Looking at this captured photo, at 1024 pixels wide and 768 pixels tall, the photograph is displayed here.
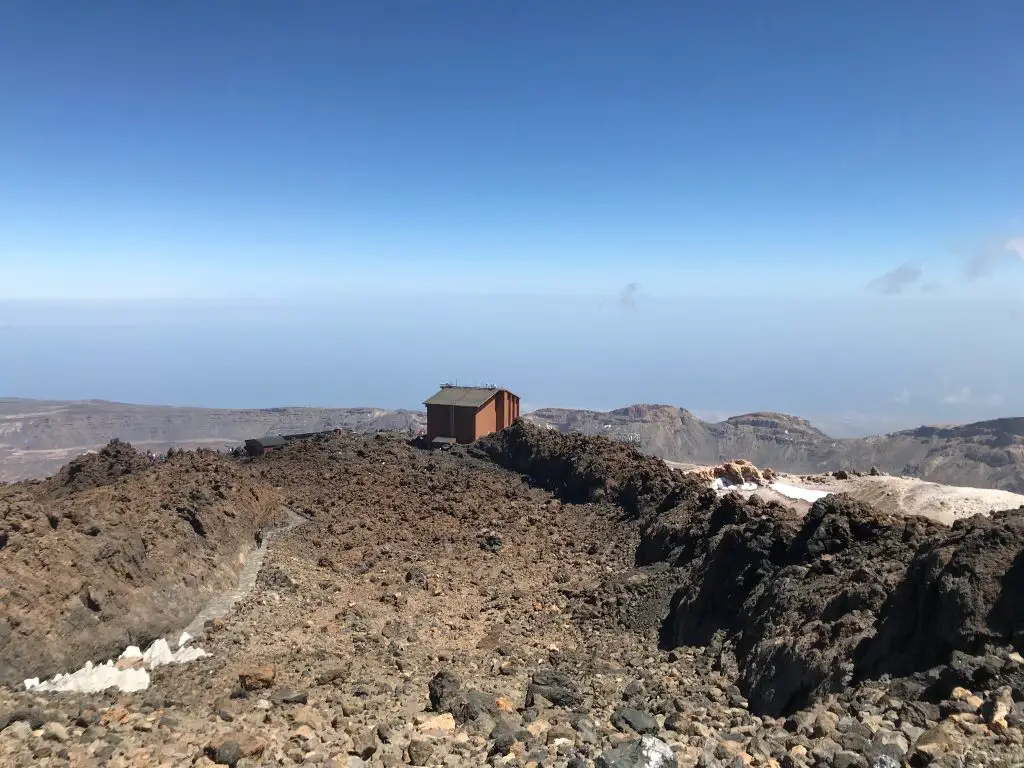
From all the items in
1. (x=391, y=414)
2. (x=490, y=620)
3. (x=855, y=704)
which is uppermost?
(x=855, y=704)

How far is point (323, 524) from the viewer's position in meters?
Answer: 21.2

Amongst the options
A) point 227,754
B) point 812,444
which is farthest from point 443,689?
point 812,444

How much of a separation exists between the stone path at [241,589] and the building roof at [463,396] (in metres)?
13.8

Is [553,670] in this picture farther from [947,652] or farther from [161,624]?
[161,624]

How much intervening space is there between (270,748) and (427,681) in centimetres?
369

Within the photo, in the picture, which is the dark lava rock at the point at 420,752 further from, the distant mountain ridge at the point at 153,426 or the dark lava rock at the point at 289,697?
the distant mountain ridge at the point at 153,426

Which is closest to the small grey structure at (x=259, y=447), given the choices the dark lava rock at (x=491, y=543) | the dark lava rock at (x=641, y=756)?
the dark lava rock at (x=491, y=543)

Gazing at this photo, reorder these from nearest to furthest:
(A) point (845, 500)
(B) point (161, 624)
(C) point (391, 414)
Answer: (B) point (161, 624), (A) point (845, 500), (C) point (391, 414)

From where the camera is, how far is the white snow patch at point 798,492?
84.6ft

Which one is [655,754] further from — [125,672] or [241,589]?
[241,589]

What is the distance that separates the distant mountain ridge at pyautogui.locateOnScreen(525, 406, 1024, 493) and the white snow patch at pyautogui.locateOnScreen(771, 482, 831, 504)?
203 ft

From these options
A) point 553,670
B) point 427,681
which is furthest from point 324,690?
point 553,670

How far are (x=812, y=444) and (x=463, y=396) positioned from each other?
85055 millimetres

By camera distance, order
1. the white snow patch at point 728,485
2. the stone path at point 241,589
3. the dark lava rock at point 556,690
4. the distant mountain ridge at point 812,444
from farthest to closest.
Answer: the distant mountain ridge at point 812,444
the white snow patch at point 728,485
the stone path at point 241,589
the dark lava rock at point 556,690
